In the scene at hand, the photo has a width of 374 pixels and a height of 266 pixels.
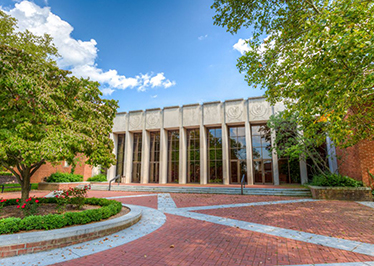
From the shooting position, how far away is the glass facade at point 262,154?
20016 mm

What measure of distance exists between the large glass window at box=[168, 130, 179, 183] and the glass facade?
853 cm

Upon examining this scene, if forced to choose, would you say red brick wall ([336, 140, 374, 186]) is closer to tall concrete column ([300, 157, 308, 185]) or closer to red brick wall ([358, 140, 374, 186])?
red brick wall ([358, 140, 374, 186])

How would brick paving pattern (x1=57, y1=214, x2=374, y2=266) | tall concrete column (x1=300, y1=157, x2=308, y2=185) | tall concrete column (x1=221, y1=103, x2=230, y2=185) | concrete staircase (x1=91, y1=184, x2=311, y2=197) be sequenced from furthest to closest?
tall concrete column (x1=221, y1=103, x2=230, y2=185)
tall concrete column (x1=300, y1=157, x2=308, y2=185)
concrete staircase (x1=91, y1=184, x2=311, y2=197)
brick paving pattern (x1=57, y1=214, x2=374, y2=266)

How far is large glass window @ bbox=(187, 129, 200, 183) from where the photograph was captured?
73.7 ft

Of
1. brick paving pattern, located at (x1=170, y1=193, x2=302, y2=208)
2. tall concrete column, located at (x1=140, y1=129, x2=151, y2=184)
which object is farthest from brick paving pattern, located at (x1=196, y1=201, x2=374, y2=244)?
tall concrete column, located at (x1=140, y1=129, x2=151, y2=184)

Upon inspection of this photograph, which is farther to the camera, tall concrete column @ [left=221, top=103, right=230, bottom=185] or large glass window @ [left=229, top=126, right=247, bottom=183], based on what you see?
large glass window @ [left=229, top=126, right=247, bottom=183]

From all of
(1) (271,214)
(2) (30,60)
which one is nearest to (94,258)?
(2) (30,60)

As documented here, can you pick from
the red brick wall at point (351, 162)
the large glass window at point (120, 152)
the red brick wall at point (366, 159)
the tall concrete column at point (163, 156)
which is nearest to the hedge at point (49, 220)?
the red brick wall at point (366, 159)

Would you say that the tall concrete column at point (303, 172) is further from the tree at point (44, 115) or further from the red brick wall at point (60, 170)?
the red brick wall at point (60, 170)

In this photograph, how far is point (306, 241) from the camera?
4.95m

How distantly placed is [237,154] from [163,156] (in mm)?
8109

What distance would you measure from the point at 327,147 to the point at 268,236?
54.1ft

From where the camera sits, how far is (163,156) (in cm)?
2292

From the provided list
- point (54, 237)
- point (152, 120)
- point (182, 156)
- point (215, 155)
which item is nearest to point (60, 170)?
point (152, 120)
